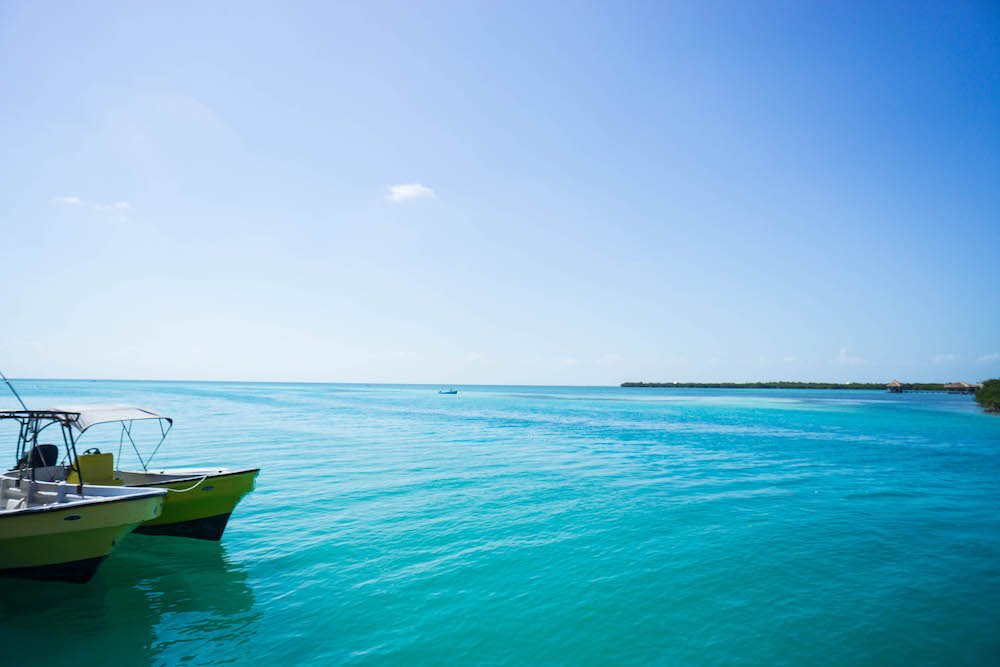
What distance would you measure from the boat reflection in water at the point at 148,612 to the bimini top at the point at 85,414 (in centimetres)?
339

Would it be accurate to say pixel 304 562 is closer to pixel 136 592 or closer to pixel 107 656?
pixel 136 592

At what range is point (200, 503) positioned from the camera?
41.6 ft

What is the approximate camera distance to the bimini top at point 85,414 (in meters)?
11.0

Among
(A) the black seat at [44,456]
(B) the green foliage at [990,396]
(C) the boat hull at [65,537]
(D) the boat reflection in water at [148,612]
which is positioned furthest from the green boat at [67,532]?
(B) the green foliage at [990,396]

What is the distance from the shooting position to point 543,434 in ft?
131

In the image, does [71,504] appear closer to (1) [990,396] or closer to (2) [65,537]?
(2) [65,537]

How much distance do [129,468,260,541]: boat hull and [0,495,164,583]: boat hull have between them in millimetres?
2760

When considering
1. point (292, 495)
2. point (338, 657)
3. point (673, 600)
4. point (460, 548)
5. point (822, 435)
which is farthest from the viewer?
point (822, 435)

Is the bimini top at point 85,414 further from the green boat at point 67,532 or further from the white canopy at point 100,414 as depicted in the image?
the green boat at point 67,532

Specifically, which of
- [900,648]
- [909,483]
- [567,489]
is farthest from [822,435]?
[900,648]

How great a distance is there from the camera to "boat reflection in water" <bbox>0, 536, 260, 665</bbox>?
25.8 feet

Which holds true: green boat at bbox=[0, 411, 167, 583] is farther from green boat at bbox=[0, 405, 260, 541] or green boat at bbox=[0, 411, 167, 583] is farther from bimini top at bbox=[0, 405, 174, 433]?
green boat at bbox=[0, 405, 260, 541]

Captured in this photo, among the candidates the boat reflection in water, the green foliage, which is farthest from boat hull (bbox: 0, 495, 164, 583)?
the green foliage

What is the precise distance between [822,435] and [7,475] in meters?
47.7
